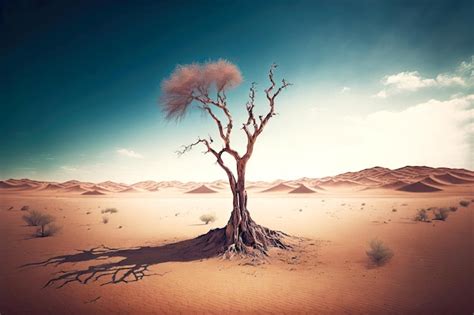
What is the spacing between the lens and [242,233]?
10133 millimetres

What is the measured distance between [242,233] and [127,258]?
4.58 metres

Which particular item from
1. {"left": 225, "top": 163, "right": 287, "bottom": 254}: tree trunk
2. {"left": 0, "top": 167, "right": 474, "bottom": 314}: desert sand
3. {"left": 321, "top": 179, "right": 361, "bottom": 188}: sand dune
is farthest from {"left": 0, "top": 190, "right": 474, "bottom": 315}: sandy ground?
{"left": 321, "top": 179, "right": 361, "bottom": 188}: sand dune

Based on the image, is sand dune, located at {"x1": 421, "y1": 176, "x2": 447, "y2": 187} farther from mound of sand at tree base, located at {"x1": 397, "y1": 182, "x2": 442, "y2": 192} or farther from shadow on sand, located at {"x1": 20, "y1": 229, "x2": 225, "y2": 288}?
shadow on sand, located at {"x1": 20, "y1": 229, "x2": 225, "y2": 288}

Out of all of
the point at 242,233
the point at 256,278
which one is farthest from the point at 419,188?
the point at 256,278

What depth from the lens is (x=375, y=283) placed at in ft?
22.1

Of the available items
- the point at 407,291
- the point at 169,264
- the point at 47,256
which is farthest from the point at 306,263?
the point at 47,256

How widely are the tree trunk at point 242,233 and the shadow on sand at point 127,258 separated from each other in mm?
646

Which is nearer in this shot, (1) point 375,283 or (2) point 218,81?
(1) point 375,283

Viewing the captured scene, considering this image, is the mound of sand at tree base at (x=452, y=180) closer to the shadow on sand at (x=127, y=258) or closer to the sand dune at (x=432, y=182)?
the sand dune at (x=432, y=182)

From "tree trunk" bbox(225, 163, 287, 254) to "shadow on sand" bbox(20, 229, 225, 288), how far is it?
65 centimetres

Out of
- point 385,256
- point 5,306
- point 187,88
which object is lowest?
point 5,306

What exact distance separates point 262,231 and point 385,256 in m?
4.59

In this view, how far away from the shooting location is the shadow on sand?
24.4 feet

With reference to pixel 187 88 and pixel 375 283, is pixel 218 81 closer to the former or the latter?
pixel 187 88
